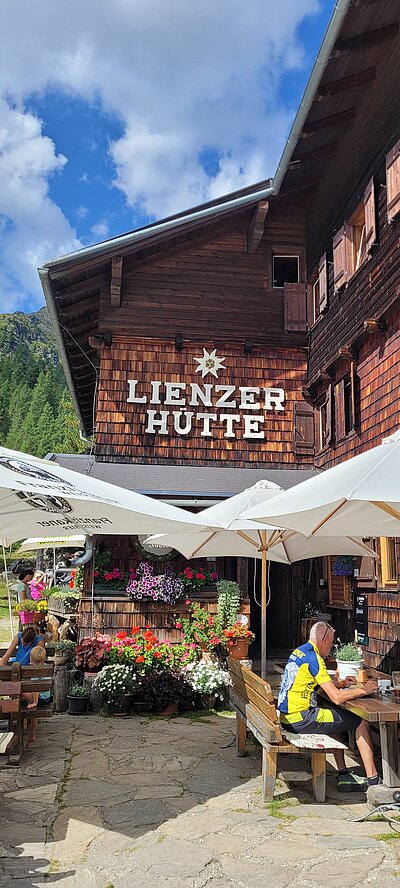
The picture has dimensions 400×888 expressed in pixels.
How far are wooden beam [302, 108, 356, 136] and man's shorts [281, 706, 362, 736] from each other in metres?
9.32

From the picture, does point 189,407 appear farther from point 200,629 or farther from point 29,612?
point 29,612

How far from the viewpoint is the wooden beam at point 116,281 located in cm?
1228

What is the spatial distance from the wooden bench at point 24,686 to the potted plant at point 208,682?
283cm

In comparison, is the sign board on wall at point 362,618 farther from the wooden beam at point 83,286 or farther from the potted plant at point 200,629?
the wooden beam at point 83,286

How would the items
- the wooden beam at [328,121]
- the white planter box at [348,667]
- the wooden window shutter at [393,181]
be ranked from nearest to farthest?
the white planter box at [348,667] → the wooden window shutter at [393,181] → the wooden beam at [328,121]

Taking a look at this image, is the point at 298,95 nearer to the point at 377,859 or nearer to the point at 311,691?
the point at 311,691

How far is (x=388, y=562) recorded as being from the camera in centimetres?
865

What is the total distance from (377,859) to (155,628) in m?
6.83

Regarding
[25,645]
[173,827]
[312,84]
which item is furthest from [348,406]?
[173,827]

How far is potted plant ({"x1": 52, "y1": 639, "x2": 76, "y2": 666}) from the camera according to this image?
372 inches

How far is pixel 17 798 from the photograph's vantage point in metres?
5.21

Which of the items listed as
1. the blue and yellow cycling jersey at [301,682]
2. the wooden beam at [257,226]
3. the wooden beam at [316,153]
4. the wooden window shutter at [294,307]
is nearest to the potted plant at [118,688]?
the blue and yellow cycling jersey at [301,682]

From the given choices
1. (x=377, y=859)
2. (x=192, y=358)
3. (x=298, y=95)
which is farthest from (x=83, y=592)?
(x=298, y=95)

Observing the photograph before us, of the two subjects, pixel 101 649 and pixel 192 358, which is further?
pixel 192 358
